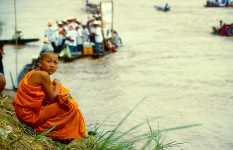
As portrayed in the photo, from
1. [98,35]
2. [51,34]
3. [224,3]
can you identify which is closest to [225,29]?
[98,35]

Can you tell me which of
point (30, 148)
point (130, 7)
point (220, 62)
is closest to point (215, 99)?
point (220, 62)

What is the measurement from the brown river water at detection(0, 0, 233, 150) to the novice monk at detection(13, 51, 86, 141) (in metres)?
1.76

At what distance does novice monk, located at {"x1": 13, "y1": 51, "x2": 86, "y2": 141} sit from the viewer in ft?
12.8

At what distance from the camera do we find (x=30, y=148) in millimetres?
3406

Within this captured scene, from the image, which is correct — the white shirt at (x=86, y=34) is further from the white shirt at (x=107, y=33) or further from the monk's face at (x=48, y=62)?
the monk's face at (x=48, y=62)

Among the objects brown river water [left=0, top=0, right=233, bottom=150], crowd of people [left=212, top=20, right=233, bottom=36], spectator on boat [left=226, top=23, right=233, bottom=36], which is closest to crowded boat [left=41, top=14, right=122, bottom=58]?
brown river water [left=0, top=0, right=233, bottom=150]

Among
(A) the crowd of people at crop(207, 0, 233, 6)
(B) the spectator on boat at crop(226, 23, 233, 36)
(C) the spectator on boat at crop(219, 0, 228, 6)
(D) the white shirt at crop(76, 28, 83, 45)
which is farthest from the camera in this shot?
(C) the spectator on boat at crop(219, 0, 228, 6)

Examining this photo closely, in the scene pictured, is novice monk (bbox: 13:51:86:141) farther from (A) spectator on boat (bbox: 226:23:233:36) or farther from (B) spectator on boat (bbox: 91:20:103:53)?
(A) spectator on boat (bbox: 226:23:233:36)

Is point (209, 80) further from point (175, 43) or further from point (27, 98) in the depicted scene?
point (27, 98)

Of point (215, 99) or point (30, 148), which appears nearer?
point (30, 148)

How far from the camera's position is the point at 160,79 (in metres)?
10.7

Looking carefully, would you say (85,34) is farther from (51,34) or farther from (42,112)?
(42,112)

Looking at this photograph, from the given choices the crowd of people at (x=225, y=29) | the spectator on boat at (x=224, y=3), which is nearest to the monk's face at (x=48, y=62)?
the crowd of people at (x=225, y=29)

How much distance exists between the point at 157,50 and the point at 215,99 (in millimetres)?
6094
